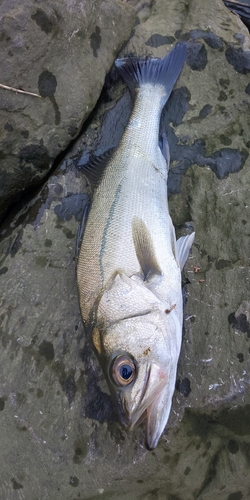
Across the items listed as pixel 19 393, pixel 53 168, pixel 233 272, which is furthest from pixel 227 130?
pixel 19 393

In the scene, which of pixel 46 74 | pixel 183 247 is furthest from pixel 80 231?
pixel 46 74

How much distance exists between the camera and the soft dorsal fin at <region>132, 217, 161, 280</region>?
2979 mm

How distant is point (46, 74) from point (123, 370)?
8.76 ft

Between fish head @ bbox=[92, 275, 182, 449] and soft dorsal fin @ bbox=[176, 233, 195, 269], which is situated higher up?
soft dorsal fin @ bbox=[176, 233, 195, 269]

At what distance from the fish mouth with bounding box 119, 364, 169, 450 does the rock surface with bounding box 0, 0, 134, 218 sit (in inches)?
87.9

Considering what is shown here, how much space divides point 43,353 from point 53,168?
1.79 m

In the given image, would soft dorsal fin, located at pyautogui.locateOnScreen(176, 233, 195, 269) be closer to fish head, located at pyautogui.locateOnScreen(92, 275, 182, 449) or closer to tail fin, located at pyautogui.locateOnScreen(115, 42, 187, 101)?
fish head, located at pyautogui.locateOnScreen(92, 275, 182, 449)

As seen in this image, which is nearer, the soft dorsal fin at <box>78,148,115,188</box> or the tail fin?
the soft dorsal fin at <box>78,148,115,188</box>

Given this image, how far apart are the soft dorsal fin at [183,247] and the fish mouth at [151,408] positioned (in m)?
1.03

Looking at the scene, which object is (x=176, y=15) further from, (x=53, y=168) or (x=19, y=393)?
(x=19, y=393)

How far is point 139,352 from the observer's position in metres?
2.63

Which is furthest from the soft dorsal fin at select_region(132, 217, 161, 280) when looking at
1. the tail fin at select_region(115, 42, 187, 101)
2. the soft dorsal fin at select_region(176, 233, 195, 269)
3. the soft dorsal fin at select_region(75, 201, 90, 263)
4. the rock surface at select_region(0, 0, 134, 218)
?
the tail fin at select_region(115, 42, 187, 101)

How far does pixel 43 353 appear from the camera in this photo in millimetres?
3303

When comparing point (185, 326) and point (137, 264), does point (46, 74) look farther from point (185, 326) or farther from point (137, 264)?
point (185, 326)
